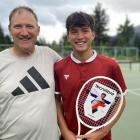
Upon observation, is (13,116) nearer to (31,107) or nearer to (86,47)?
(31,107)

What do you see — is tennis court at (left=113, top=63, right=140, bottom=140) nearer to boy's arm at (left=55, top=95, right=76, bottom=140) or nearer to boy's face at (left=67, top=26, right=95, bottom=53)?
boy's arm at (left=55, top=95, right=76, bottom=140)

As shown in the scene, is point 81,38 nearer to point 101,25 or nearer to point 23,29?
point 23,29

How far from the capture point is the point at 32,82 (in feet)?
10.8

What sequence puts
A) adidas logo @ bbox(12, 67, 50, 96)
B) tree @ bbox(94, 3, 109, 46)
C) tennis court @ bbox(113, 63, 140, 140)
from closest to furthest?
adidas logo @ bbox(12, 67, 50, 96) → tennis court @ bbox(113, 63, 140, 140) → tree @ bbox(94, 3, 109, 46)

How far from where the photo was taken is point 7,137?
3281 mm

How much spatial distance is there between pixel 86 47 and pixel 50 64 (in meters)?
0.31

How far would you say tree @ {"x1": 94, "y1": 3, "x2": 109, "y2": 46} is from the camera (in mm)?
67438

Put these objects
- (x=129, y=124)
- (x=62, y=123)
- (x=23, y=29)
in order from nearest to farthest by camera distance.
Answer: (x=23, y=29), (x=62, y=123), (x=129, y=124)

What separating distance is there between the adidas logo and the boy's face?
347 millimetres

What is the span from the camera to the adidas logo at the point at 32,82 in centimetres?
326

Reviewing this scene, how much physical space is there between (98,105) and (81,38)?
0.51 meters

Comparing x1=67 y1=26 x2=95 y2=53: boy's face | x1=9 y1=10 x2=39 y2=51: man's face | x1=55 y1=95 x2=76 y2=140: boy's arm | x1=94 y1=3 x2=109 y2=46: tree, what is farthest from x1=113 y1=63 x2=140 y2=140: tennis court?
x1=94 y1=3 x2=109 y2=46: tree

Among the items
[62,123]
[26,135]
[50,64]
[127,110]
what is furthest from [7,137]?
[127,110]

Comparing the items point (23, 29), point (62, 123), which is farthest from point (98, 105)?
point (23, 29)
